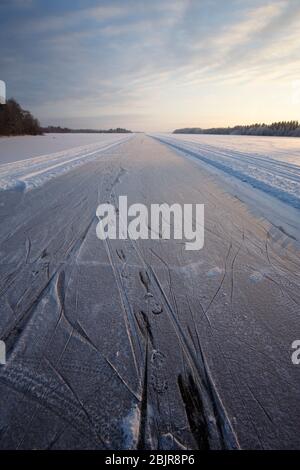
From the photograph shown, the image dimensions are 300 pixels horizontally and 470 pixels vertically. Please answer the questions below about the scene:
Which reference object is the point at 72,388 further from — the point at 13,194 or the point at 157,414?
the point at 13,194

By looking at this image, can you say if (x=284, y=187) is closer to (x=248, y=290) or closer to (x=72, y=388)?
(x=248, y=290)

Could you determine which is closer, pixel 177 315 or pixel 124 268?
pixel 177 315

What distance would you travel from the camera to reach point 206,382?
1599 mm

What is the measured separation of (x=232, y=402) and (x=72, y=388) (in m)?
0.96

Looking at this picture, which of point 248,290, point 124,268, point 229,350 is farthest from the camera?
point 124,268

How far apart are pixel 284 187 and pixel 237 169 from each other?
9.50 ft

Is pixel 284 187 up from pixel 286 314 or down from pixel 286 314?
up

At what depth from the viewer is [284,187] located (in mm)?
6113
